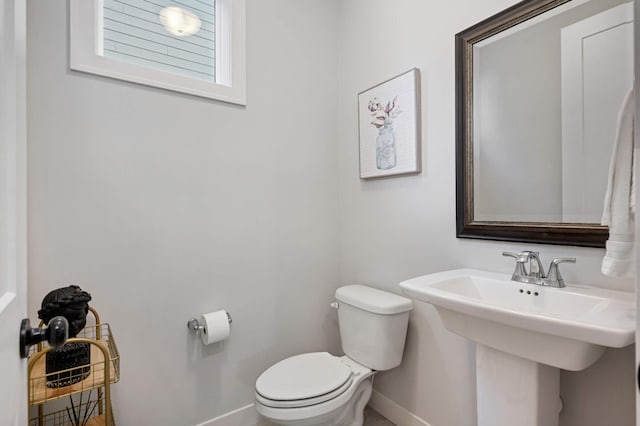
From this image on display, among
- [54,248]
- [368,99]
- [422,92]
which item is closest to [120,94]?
[54,248]

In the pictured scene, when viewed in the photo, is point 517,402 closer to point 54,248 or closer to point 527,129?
point 527,129

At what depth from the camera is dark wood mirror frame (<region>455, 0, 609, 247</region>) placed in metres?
1.16

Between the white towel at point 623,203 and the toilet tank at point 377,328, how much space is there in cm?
88

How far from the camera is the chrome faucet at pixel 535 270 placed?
1.08m

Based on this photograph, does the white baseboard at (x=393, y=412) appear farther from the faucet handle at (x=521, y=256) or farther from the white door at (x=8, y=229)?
the white door at (x=8, y=229)

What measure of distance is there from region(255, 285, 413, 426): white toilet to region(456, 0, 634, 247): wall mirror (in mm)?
552

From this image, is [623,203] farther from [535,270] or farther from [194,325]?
[194,325]

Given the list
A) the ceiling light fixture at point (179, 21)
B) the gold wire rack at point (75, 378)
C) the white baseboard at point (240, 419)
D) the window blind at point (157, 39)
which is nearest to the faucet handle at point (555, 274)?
the gold wire rack at point (75, 378)

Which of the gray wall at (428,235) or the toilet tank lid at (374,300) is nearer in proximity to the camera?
the gray wall at (428,235)

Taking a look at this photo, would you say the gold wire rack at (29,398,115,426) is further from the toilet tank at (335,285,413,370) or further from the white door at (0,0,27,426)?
the toilet tank at (335,285,413,370)

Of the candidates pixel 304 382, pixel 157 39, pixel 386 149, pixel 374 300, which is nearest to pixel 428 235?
pixel 374 300

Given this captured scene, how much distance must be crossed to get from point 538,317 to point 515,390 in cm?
39

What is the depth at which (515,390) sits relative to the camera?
1.03 meters

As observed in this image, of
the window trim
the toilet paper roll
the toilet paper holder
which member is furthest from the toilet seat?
the window trim
